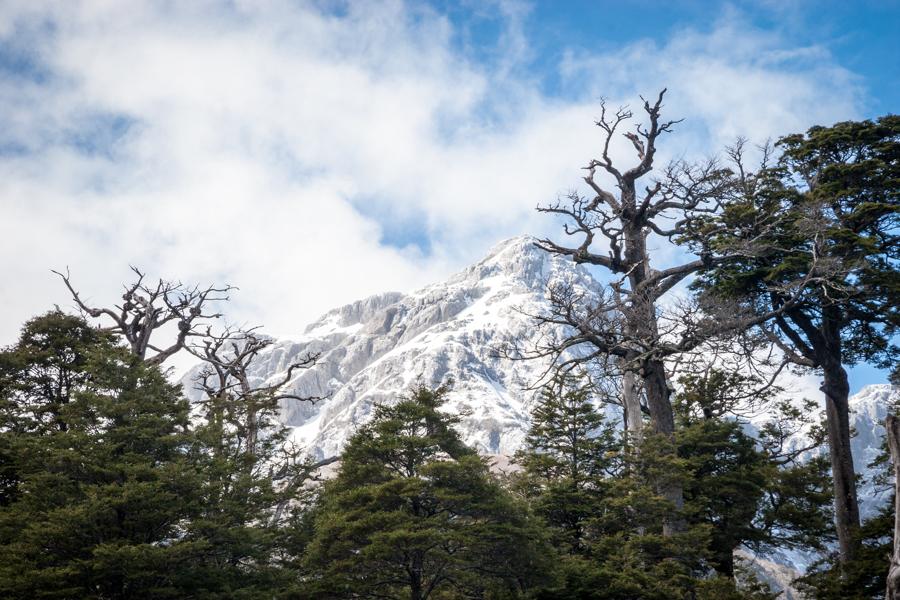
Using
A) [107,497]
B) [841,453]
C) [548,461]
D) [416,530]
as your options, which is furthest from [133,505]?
[841,453]

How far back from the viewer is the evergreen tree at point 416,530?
547 inches

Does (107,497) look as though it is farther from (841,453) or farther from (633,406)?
(841,453)

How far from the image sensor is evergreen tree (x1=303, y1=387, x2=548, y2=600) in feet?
45.5

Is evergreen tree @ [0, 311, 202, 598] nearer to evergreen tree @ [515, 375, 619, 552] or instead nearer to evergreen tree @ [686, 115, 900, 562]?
evergreen tree @ [515, 375, 619, 552]

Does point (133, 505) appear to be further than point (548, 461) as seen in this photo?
No

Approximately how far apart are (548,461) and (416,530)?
6173 mm

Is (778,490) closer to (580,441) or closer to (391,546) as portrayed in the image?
(580,441)

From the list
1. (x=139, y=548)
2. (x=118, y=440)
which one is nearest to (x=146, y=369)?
(x=118, y=440)

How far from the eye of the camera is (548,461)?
62.4 feet

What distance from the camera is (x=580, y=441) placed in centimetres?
1981

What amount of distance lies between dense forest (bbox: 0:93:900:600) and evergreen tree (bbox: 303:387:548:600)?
2.1 inches

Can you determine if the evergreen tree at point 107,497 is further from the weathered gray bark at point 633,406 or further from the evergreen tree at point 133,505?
the weathered gray bark at point 633,406

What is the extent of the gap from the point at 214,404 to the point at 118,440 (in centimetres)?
453

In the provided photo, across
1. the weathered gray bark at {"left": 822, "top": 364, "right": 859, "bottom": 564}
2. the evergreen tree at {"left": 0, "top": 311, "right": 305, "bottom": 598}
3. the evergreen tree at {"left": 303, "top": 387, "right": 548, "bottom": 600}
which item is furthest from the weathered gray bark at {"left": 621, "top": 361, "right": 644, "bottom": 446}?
the evergreen tree at {"left": 0, "top": 311, "right": 305, "bottom": 598}
